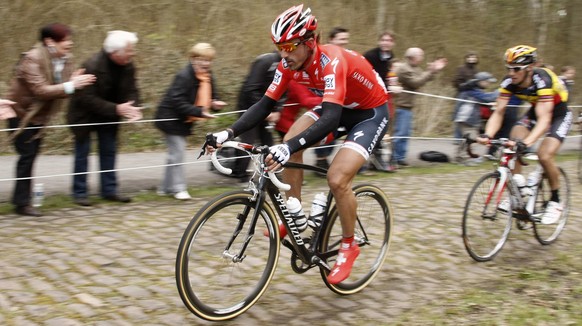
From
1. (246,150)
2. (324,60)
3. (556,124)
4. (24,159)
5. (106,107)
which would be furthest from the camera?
(106,107)

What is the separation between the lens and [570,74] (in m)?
16.1

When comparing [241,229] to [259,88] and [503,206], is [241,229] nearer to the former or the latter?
[503,206]

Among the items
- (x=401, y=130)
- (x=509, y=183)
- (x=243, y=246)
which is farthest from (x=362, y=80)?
(x=401, y=130)

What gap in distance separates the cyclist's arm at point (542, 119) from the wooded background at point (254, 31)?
7361 millimetres

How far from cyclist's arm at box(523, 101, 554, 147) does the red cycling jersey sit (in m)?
2.20

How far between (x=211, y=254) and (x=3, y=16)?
9.71 metres

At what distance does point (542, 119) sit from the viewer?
700 cm

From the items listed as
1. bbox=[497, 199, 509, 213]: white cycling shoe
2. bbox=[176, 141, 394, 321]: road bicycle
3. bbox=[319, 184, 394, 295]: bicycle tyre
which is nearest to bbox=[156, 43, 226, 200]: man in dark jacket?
bbox=[319, 184, 394, 295]: bicycle tyre

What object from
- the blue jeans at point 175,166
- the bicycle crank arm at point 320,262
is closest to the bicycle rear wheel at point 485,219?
the bicycle crank arm at point 320,262

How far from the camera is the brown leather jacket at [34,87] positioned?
7029mm

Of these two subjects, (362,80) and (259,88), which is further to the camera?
(259,88)

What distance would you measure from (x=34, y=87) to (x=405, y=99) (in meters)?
6.56

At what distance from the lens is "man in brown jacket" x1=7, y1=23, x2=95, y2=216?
23.1ft

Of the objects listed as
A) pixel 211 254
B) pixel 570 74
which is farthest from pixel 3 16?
pixel 570 74
